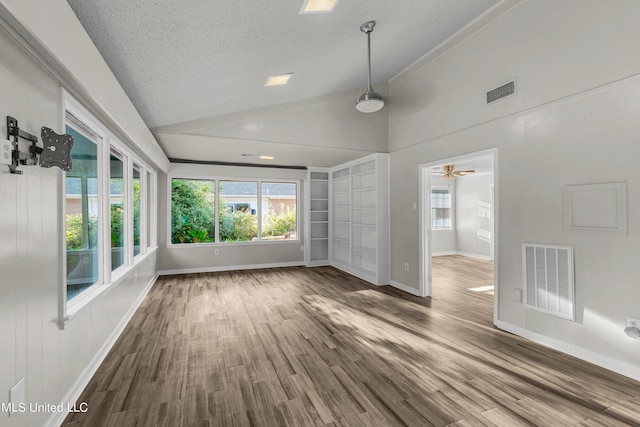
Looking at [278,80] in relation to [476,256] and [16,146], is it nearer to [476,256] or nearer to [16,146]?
[16,146]

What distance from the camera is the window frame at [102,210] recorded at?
6.26ft

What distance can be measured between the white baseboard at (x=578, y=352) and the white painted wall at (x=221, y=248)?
4.57m

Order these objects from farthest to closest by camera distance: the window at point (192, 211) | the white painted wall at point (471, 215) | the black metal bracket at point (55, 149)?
the white painted wall at point (471, 215) < the window at point (192, 211) < the black metal bracket at point (55, 149)

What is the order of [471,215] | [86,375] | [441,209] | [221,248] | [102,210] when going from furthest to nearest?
[441,209]
[471,215]
[221,248]
[102,210]
[86,375]

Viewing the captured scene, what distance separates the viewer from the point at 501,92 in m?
3.26

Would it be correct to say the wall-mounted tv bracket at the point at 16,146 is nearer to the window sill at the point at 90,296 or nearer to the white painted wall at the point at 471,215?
the window sill at the point at 90,296

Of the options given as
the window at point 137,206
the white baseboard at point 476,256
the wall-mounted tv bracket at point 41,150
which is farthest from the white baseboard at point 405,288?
the wall-mounted tv bracket at point 41,150

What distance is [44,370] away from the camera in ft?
5.48

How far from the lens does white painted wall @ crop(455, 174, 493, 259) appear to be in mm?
8195

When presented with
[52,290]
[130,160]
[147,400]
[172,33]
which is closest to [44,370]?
[52,290]

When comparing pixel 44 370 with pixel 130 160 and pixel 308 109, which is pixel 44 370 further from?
pixel 308 109

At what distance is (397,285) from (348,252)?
148 centimetres

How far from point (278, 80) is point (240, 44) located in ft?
3.58

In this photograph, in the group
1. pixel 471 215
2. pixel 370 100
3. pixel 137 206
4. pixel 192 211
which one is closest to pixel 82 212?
pixel 137 206
